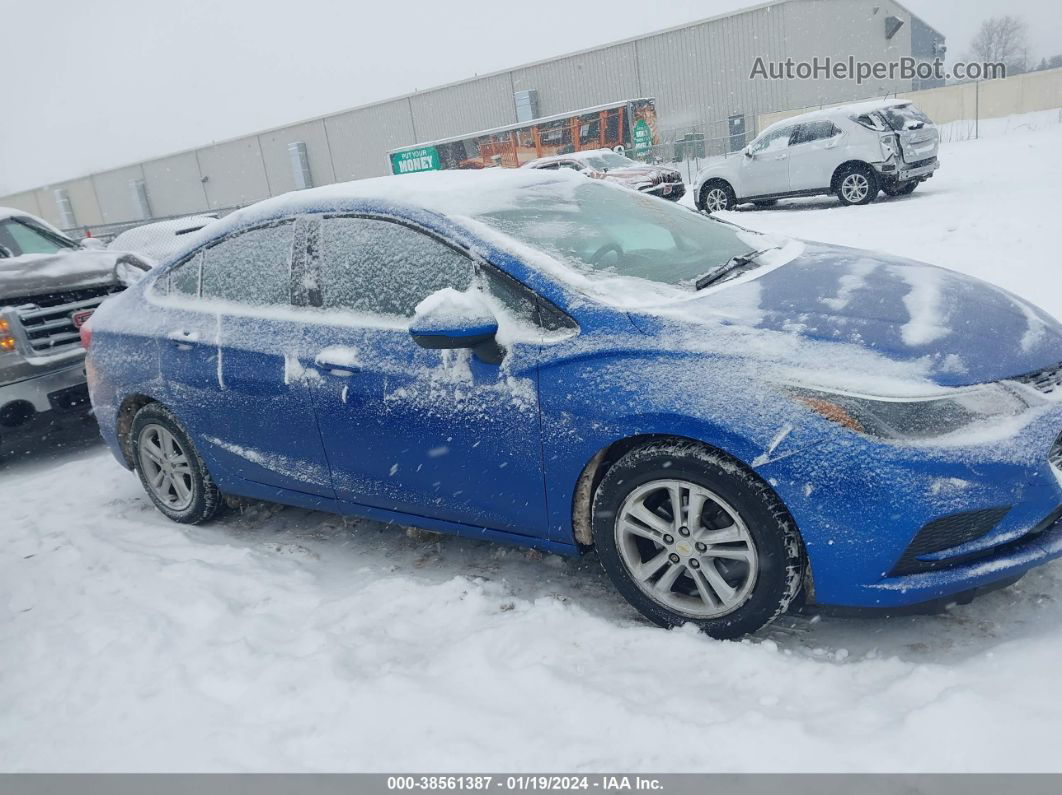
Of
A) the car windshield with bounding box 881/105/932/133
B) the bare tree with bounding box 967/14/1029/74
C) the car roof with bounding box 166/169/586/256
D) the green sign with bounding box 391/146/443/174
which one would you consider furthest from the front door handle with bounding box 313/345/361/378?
the bare tree with bounding box 967/14/1029/74

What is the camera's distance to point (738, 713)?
91.9 inches

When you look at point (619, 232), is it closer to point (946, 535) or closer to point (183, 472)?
point (946, 535)

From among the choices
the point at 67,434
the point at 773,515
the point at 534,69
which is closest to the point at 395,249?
the point at 773,515

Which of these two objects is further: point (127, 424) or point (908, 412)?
point (127, 424)

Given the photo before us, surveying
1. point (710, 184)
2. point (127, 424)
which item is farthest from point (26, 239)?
point (710, 184)

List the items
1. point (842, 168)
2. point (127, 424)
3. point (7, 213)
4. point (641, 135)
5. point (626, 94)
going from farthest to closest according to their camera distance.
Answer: point (626, 94) < point (641, 135) < point (842, 168) < point (7, 213) < point (127, 424)

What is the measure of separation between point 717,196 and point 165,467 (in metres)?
12.9

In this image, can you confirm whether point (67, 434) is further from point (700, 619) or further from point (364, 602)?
point (700, 619)

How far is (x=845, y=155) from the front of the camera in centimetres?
1298

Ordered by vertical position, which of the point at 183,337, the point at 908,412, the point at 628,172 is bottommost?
the point at 908,412

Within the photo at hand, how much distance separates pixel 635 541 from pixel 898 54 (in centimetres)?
3876

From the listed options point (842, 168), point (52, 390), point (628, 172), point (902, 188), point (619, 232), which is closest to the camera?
point (619, 232)

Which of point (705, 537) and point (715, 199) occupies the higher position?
point (715, 199)

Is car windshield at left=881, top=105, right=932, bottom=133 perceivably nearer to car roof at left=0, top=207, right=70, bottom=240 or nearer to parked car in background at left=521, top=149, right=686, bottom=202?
parked car in background at left=521, top=149, right=686, bottom=202
